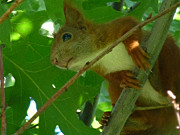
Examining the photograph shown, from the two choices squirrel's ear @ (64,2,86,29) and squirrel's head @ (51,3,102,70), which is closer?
squirrel's head @ (51,3,102,70)

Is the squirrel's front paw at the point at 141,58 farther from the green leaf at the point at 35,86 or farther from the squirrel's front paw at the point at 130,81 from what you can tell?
the green leaf at the point at 35,86

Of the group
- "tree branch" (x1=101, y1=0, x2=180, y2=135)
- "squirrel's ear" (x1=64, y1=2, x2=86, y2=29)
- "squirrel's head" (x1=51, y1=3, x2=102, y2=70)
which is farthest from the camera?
"squirrel's ear" (x1=64, y1=2, x2=86, y2=29)

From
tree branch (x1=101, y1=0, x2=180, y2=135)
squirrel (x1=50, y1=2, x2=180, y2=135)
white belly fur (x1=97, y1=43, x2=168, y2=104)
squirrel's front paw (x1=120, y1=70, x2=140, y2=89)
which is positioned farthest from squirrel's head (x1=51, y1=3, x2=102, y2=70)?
tree branch (x1=101, y1=0, x2=180, y2=135)

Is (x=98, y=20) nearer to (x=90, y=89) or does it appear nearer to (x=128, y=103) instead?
(x=90, y=89)

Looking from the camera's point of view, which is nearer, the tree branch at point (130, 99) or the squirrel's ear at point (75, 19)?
the tree branch at point (130, 99)

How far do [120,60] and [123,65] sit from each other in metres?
0.07

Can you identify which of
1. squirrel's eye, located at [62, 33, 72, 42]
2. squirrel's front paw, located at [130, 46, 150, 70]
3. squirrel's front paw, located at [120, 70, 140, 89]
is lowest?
squirrel's front paw, located at [120, 70, 140, 89]

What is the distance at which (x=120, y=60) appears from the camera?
340 cm

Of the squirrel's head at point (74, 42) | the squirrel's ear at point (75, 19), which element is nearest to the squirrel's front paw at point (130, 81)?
the squirrel's head at point (74, 42)

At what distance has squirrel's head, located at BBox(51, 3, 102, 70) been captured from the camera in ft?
10.5

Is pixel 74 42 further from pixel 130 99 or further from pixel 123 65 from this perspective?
pixel 130 99

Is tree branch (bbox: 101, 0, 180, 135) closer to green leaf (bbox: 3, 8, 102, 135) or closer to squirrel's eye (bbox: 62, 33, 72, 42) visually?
green leaf (bbox: 3, 8, 102, 135)

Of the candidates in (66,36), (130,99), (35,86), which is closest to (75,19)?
(66,36)

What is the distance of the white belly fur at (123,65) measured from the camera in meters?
3.34
